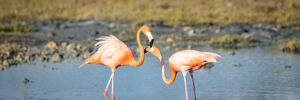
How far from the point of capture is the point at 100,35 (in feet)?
59.0

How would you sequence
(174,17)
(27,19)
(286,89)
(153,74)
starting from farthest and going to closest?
1. (27,19)
2. (174,17)
3. (153,74)
4. (286,89)

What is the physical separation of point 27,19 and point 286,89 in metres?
19.8

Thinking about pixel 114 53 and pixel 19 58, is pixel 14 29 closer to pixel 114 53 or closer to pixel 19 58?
pixel 19 58

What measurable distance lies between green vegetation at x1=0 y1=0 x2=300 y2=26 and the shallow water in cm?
998

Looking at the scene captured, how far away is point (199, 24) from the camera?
20500 millimetres

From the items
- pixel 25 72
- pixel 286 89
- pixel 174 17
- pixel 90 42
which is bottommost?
pixel 286 89

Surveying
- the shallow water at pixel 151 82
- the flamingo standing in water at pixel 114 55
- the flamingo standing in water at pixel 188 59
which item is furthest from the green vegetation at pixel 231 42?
the flamingo standing in water at pixel 188 59

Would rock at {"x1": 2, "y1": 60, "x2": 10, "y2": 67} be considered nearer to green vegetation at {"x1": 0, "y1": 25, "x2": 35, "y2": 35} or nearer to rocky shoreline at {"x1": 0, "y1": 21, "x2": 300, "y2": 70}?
rocky shoreline at {"x1": 0, "y1": 21, "x2": 300, "y2": 70}

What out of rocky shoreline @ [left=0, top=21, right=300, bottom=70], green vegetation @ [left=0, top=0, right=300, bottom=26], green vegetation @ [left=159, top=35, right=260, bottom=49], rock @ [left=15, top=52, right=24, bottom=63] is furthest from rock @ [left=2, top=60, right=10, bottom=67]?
green vegetation @ [left=0, top=0, right=300, bottom=26]

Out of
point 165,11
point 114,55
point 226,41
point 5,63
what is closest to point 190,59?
point 114,55

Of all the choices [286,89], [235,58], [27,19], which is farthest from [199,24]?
[286,89]

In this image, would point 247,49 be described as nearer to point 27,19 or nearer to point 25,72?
point 25,72

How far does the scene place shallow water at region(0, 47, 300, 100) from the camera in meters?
7.80

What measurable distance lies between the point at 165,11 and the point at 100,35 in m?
6.91
